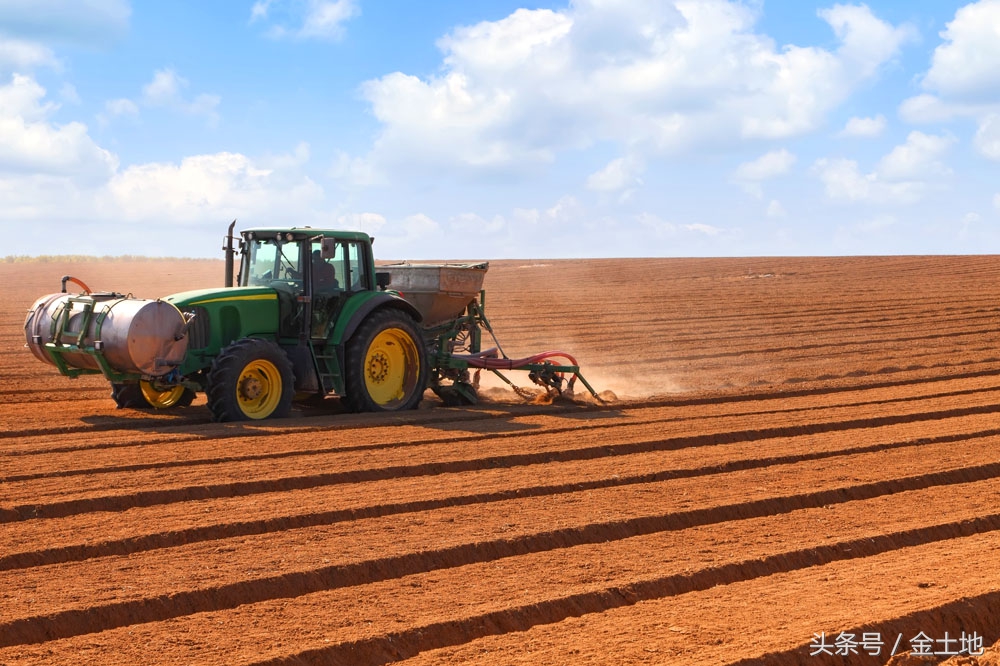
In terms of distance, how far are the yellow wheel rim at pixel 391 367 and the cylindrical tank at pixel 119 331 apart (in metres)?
1.97

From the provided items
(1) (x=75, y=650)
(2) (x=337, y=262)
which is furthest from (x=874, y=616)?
(2) (x=337, y=262)

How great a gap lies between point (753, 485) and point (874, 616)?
2782 millimetres

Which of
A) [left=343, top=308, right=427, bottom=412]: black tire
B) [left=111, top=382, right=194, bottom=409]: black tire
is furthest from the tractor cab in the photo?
[left=111, top=382, right=194, bottom=409]: black tire

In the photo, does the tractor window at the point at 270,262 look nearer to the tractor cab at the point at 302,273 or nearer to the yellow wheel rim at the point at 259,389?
the tractor cab at the point at 302,273

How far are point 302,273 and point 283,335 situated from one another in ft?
2.06

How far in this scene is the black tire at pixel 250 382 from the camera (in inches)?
392

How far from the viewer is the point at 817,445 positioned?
30.8 ft

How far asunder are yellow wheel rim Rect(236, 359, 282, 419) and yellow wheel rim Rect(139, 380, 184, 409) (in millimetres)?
1121

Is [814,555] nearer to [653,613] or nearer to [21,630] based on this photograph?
[653,613]

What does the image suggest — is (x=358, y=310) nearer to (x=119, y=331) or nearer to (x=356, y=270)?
(x=356, y=270)

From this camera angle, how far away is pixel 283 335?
35.6 feet

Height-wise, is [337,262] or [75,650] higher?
[337,262]

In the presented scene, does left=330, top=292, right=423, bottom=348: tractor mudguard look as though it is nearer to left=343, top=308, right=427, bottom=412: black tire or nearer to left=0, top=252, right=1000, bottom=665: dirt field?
left=343, top=308, right=427, bottom=412: black tire

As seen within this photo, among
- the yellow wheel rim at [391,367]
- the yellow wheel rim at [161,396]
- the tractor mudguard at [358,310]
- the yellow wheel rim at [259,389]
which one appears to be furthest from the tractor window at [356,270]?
the yellow wheel rim at [161,396]
